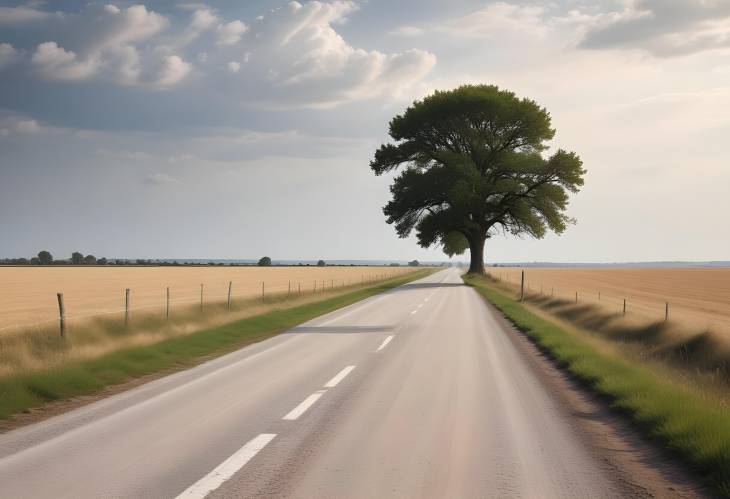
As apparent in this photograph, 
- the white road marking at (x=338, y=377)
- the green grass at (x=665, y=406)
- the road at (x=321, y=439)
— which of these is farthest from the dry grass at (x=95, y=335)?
Answer: the green grass at (x=665, y=406)

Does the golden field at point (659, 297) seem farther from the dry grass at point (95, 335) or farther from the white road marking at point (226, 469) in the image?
the dry grass at point (95, 335)

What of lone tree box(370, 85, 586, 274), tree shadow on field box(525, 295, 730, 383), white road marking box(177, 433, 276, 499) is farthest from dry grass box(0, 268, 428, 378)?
lone tree box(370, 85, 586, 274)

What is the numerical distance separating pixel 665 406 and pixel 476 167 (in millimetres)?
45091

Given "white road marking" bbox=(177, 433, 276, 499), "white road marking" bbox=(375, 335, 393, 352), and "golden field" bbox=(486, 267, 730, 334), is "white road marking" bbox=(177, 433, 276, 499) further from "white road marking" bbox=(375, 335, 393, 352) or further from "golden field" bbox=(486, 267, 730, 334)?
"golden field" bbox=(486, 267, 730, 334)

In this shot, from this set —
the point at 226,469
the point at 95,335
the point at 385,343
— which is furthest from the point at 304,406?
the point at 95,335

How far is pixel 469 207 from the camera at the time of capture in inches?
1961

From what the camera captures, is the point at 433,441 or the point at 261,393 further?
the point at 261,393

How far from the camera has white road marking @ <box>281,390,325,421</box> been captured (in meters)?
7.68

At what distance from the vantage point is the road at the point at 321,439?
524 cm

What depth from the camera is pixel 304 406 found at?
827 cm

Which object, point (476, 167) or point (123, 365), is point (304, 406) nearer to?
point (123, 365)

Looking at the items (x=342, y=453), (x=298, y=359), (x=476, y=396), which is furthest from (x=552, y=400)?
(x=298, y=359)

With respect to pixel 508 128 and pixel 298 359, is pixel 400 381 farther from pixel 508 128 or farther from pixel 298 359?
pixel 508 128

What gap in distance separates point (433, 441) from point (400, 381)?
362cm
